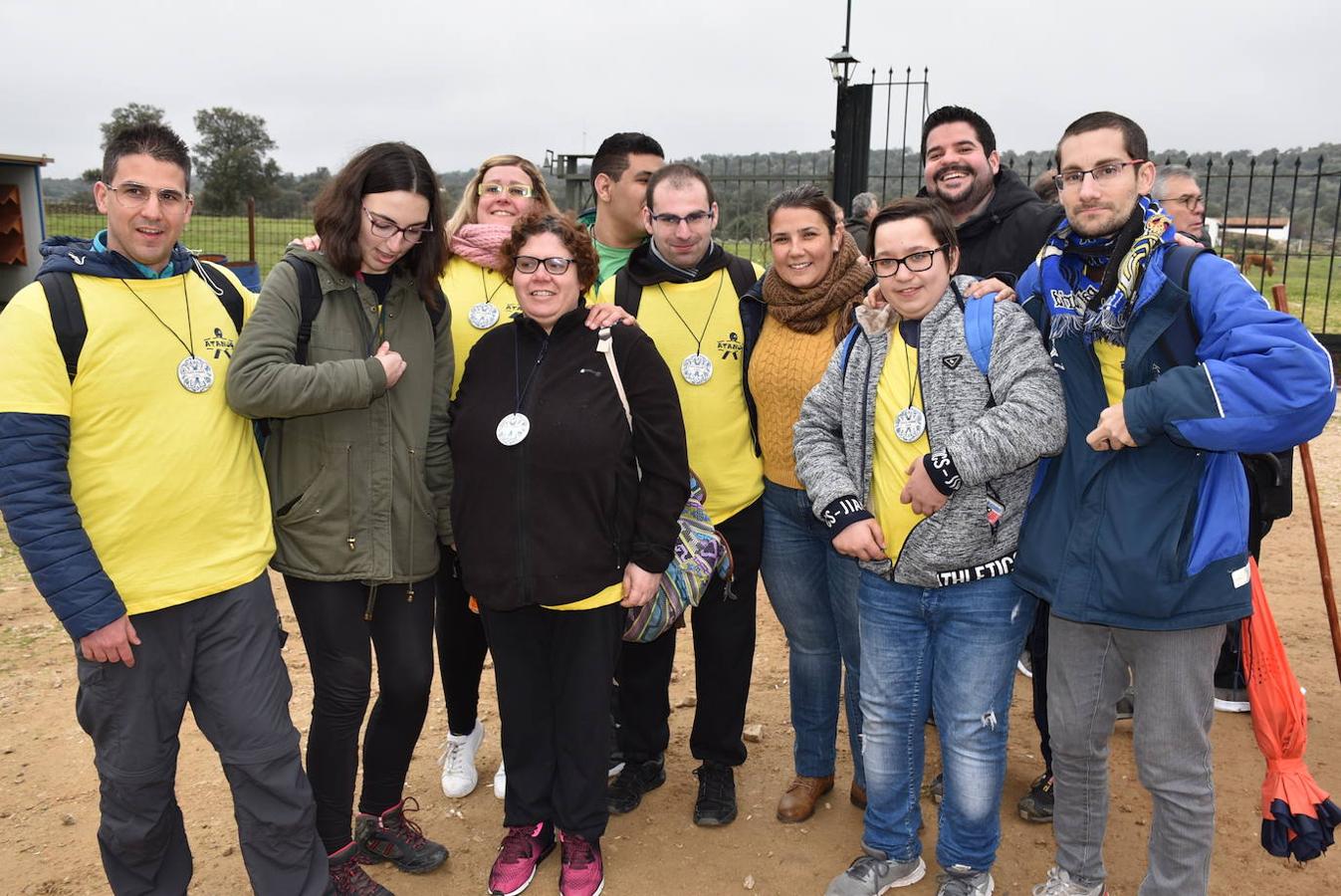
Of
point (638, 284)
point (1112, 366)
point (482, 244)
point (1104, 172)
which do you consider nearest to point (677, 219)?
point (638, 284)

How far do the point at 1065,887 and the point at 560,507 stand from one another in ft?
6.62

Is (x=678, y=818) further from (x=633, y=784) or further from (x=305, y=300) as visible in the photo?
(x=305, y=300)

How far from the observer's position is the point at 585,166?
1952cm

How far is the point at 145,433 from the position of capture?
2693 mm

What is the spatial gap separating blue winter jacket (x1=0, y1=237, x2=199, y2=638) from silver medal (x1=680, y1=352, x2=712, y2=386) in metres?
1.90

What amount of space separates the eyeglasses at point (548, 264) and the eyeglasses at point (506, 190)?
2.52 feet

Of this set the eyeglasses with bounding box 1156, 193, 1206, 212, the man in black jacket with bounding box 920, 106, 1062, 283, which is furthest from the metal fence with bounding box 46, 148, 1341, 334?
the man in black jacket with bounding box 920, 106, 1062, 283

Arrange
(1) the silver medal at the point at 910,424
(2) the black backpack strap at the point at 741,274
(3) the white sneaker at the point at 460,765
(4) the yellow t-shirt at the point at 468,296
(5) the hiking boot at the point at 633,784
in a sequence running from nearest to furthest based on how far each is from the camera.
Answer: (1) the silver medal at the point at 910,424 < (4) the yellow t-shirt at the point at 468,296 < (2) the black backpack strap at the point at 741,274 < (5) the hiking boot at the point at 633,784 < (3) the white sneaker at the point at 460,765

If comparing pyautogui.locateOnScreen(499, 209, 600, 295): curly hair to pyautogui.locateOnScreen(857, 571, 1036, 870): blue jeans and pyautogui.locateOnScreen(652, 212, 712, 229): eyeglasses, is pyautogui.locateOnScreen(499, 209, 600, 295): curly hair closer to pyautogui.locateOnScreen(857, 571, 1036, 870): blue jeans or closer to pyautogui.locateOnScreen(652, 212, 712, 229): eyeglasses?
pyautogui.locateOnScreen(652, 212, 712, 229): eyeglasses

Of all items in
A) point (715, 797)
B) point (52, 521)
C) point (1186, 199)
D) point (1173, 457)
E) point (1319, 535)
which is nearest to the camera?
point (52, 521)

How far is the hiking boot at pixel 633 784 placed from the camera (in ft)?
12.8

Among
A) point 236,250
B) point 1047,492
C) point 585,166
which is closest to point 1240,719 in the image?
point 1047,492

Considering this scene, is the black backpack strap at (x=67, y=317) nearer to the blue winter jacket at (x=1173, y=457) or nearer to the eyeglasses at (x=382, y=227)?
the eyeglasses at (x=382, y=227)

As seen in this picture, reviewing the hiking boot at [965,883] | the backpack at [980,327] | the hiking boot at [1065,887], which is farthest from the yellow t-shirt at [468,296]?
the hiking boot at [1065,887]
